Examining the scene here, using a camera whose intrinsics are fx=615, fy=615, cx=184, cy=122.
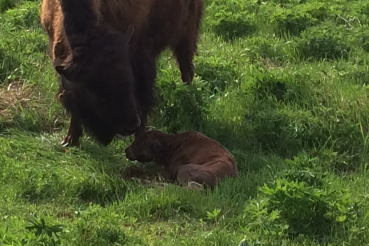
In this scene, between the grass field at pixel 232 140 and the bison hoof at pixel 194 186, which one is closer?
the grass field at pixel 232 140

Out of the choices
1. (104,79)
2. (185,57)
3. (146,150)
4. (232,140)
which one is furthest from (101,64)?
(185,57)

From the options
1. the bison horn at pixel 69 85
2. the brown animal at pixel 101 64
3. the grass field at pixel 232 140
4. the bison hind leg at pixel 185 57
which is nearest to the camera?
the grass field at pixel 232 140

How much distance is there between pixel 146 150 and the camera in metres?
4.97

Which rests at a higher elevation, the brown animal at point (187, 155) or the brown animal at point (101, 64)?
the brown animal at point (101, 64)

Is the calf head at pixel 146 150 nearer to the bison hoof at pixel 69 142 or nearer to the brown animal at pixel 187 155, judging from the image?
the brown animal at pixel 187 155

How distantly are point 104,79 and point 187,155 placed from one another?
0.99 m

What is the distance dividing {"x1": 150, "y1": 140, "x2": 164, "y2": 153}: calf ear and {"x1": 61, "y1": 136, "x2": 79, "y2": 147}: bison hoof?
2.34 feet

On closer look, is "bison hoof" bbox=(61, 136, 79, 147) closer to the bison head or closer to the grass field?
the grass field

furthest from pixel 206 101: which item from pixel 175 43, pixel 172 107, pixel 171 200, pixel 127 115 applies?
pixel 171 200

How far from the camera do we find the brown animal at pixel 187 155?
450cm

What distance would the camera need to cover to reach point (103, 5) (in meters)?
5.12

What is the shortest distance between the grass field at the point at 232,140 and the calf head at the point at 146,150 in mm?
130

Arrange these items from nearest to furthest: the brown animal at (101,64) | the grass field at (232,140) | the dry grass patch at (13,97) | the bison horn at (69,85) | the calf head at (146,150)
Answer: the grass field at (232,140) → the brown animal at (101,64) → the bison horn at (69,85) → the calf head at (146,150) → the dry grass patch at (13,97)

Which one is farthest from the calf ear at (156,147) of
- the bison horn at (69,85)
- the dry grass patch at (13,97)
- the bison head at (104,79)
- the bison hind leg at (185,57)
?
the bison hind leg at (185,57)
